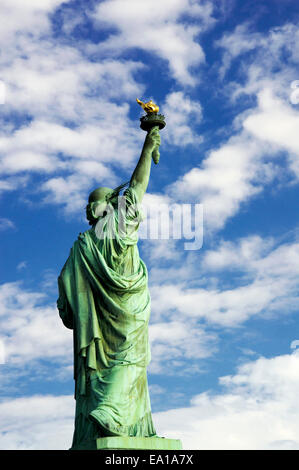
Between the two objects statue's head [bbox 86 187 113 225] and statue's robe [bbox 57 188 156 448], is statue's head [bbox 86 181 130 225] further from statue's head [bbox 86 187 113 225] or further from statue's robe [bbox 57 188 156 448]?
statue's robe [bbox 57 188 156 448]

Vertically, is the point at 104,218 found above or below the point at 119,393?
above

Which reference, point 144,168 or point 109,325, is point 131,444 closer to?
point 109,325

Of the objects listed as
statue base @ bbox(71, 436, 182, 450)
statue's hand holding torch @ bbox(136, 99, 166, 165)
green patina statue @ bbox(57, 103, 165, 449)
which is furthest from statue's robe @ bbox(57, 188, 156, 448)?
statue's hand holding torch @ bbox(136, 99, 166, 165)

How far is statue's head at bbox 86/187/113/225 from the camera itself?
42.5ft

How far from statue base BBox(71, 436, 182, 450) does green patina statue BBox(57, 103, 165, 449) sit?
6.4 inches

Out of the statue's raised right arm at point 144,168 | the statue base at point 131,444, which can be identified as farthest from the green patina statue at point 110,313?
the statue base at point 131,444

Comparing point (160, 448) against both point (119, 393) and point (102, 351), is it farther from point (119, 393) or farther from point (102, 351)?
point (102, 351)

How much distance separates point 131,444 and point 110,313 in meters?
2.44

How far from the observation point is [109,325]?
11945 millimetres

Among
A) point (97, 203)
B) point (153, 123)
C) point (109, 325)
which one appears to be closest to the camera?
point (109, 325)

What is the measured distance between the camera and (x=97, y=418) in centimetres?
1088

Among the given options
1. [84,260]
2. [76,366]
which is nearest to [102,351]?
[76,366]

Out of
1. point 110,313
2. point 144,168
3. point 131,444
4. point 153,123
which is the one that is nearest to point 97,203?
point 144,168
